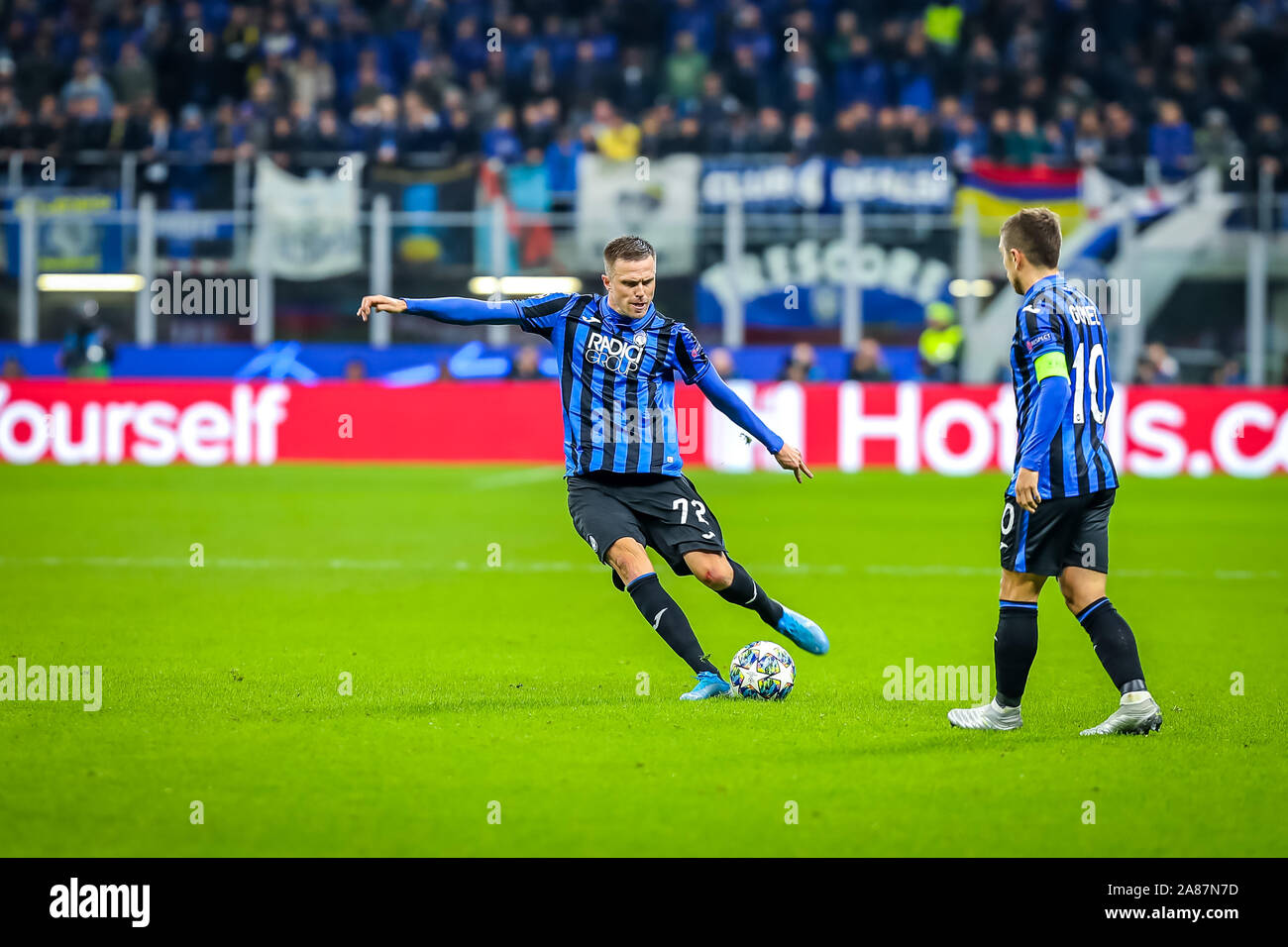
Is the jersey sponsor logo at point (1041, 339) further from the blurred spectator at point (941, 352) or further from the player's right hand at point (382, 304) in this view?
the blurred spectator at point (941, 352)

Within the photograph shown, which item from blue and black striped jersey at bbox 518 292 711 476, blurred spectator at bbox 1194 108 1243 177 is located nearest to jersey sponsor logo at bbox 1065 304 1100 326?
blue and black striped jersey at bbox 518 292 711 476

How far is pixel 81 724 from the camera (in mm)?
6047

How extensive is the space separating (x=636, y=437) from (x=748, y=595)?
2.63 ft

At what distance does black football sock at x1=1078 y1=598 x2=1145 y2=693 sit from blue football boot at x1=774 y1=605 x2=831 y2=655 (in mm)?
1316

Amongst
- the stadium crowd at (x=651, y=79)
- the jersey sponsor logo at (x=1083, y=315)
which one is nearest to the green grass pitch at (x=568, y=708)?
the jersey sponsor logo at (x=1083, y=315)

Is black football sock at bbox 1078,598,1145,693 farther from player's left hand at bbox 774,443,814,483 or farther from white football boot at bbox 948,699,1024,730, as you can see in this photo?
player's left hand at bbox 774,443,814,483

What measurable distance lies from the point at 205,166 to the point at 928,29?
1103 cm

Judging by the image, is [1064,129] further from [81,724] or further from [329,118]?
[81,724]

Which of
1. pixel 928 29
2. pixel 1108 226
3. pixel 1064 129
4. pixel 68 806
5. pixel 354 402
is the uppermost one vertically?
pixel 928 29

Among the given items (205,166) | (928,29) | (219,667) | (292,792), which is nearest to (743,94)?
(928,29)

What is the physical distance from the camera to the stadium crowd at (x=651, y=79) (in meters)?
A: 22.2

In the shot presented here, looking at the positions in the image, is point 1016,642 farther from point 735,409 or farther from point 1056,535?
point 735,409

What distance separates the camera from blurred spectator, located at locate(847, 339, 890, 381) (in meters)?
20.7

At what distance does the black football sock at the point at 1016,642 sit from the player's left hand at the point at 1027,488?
440mm
